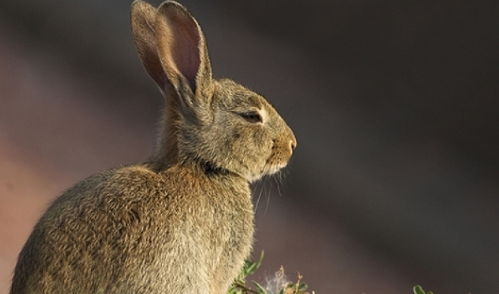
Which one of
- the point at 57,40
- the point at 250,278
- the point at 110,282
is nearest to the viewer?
the point at 110,282

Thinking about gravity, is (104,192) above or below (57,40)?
above

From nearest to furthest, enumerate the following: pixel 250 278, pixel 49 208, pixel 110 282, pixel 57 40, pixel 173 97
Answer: pixel 110 282 < pixel 49 208 < pixel 173 97 < pixel 250 278 < pixel 57 40

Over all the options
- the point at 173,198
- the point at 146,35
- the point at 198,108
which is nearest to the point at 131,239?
the point at 173,198

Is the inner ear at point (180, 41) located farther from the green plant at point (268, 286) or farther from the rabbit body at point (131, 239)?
the green plant at point (268, 286)

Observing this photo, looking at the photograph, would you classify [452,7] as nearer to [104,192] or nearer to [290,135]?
[290,135]

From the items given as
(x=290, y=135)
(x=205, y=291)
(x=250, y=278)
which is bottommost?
(x=250, y=278)

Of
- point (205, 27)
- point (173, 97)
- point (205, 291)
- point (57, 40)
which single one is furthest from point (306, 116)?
point (205, 291)

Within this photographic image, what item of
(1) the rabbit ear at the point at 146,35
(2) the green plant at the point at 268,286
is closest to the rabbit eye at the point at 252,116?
(1) the rabbit ear at the point at 146,35
